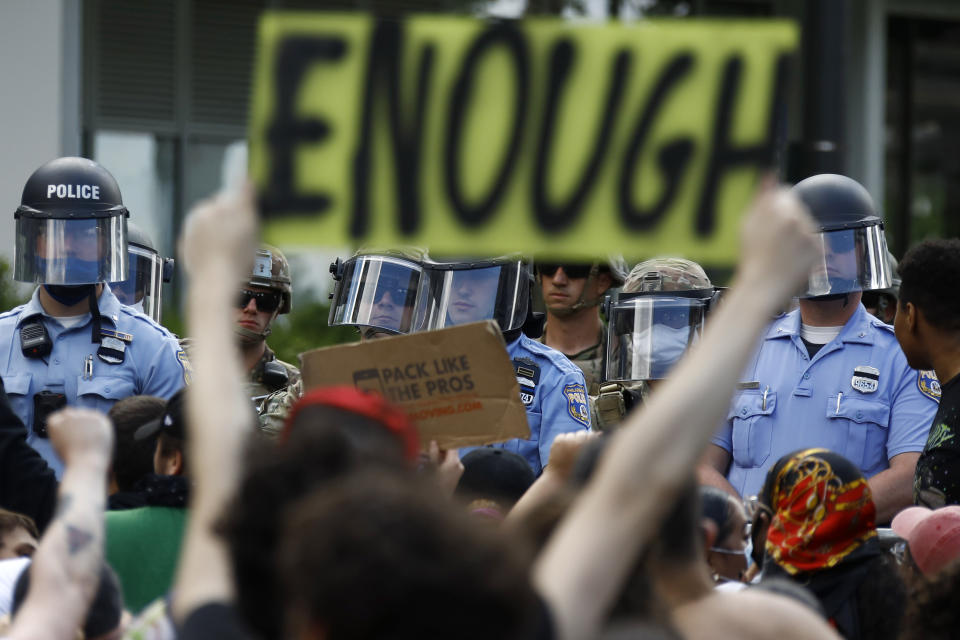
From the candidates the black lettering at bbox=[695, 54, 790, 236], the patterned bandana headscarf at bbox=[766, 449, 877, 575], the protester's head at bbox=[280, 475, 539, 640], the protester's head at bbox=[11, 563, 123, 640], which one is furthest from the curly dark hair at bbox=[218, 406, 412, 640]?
the patterned bandana headscarf at bbox=[766, 449, 877, 575]

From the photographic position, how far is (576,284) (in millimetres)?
6445

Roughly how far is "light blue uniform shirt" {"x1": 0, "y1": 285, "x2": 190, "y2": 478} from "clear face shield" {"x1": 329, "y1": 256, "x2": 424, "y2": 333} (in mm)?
798

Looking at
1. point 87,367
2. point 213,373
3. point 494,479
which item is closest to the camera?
point 213,373

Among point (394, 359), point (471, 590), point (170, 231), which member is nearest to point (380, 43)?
point (394, 359)

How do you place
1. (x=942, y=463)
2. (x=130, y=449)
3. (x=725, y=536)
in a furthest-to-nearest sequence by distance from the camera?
(x=942, y=463) → (x=130, y=449) → (x=725, y=536)

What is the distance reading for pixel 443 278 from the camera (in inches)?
223

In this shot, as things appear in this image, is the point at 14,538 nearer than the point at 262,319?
Yes

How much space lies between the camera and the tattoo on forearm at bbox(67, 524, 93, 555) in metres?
2.39

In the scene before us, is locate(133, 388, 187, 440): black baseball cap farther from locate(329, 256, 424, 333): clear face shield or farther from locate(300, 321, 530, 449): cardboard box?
locate(329, 256, 424, 333): clear face shield

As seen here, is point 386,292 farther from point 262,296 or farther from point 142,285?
point 142,285

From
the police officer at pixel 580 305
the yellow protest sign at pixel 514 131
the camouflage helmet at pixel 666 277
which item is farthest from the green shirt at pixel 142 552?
the police officer at pixel 580 305

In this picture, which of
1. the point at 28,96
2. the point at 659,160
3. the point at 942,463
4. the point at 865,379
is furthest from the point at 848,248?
the point at 28,96

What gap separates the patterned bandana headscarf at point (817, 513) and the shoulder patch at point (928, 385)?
1.59 metres

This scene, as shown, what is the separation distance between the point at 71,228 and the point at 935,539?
3634 mm
